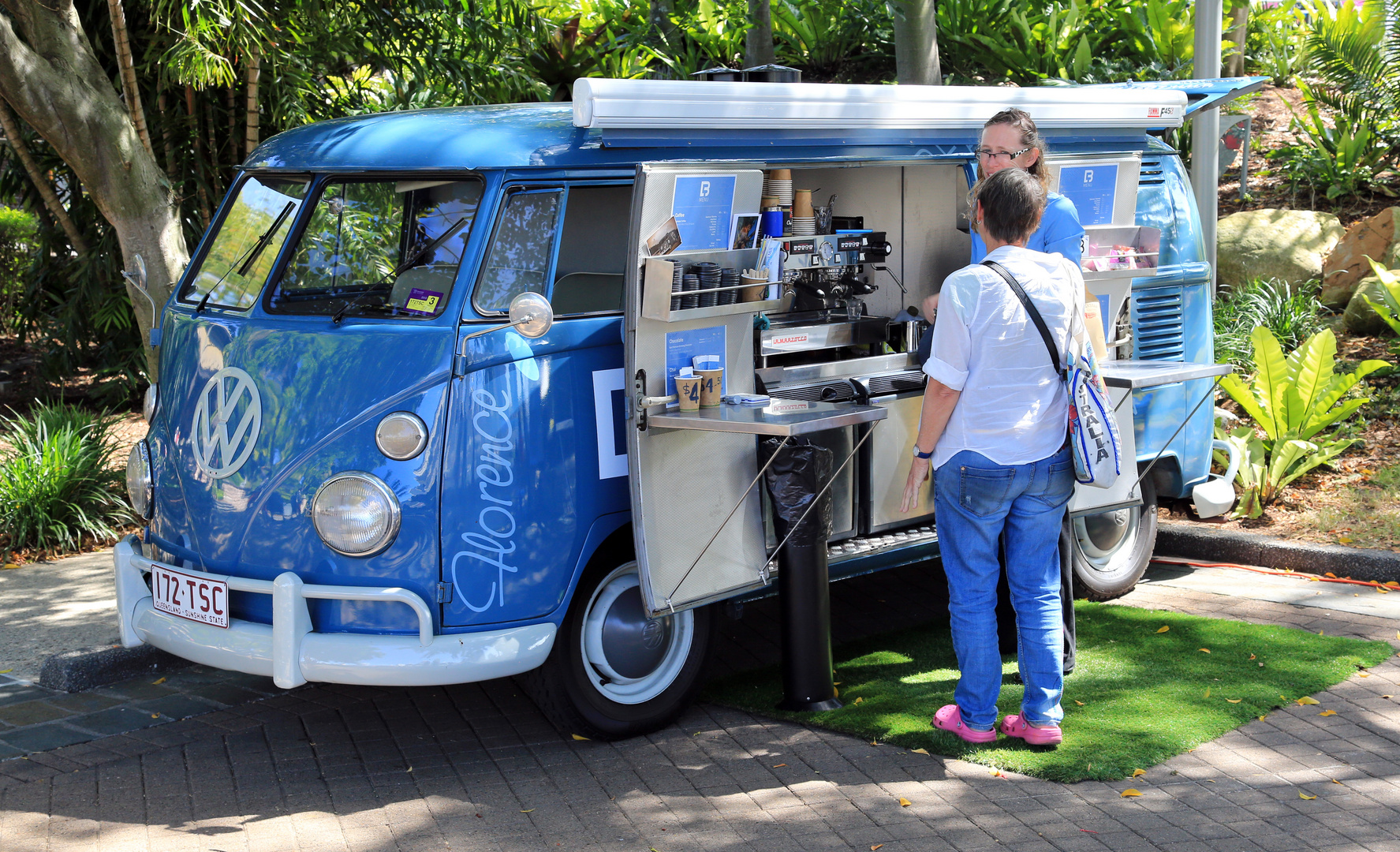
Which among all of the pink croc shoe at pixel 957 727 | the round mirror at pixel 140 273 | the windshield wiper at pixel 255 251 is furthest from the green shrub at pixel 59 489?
the pink croc shoe at pixel 957 727

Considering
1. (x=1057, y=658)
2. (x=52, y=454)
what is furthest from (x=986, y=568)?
(x=52, y=454)

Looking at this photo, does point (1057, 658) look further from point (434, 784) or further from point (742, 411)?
point (434, 784)

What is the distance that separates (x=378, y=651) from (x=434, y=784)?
0.61 metres

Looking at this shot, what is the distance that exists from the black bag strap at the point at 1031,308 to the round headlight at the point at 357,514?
209 cm

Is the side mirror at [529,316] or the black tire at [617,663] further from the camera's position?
the black tire at [617,663]

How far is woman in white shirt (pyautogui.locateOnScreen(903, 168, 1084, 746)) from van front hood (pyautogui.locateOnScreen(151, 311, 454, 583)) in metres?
1.65

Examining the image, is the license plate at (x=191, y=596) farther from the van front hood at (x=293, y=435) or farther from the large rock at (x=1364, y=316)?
the large rock at (x=1364, y=316)

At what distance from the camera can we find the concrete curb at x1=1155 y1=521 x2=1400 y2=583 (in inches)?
251

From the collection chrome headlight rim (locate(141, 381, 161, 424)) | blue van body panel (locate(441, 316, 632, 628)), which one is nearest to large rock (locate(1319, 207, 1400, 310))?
blue van body panel (locate(441, 316, 632, 628))

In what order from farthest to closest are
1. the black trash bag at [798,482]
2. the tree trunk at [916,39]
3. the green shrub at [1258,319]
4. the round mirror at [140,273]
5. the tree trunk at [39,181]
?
1. the green shrub at [1258,319]
2. the tree trunk at [39,181]
3. the tree trunk at [916,39]
4. the round mirror at [140,273]
5. the black trash bag at [798,482]

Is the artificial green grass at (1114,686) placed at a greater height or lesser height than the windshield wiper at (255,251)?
lesser

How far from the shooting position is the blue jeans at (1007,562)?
414 cm

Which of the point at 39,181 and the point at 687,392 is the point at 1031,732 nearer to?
the point at 687,392

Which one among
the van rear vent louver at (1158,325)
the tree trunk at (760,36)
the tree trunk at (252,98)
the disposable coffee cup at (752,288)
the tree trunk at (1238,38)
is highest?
the tree trunk at (1238,38)
